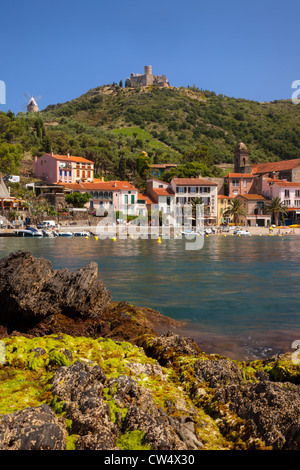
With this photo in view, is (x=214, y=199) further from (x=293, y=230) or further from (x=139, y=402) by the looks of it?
(x=139, y=402)

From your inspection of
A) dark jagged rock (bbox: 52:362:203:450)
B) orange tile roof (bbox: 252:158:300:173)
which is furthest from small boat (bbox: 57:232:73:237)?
dark jagged rock (bbox: 52:362:203:450)

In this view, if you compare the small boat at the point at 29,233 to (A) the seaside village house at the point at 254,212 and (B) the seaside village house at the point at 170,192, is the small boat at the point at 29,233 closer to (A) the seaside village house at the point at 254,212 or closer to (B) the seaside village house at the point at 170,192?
(B) the seaside village house at the point at 170,192

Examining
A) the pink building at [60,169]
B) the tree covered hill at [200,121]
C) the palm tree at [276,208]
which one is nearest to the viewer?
the palm tree at [276,208]

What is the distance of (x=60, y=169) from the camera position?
84188mm

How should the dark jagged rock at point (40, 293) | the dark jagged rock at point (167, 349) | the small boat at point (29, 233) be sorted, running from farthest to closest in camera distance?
1. the small boat at point (29, 233)
2. the dark jagged rock at point (40, 293)
3. the dark jagged rock at point (167, 349)

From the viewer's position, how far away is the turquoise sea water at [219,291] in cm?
1274

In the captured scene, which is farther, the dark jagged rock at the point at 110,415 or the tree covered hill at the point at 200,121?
the tree covered hill at the point at 200,121

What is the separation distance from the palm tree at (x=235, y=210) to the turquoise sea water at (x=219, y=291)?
136 feet

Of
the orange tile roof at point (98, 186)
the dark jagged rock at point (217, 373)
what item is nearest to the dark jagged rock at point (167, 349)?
the dark jagged rock at point (217, 373)

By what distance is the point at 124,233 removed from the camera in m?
68.4

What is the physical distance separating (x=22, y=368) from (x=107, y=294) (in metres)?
5.95

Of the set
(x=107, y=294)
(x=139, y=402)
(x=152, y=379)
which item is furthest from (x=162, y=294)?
(x=139, y=402)

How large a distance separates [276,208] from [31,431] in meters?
82.0

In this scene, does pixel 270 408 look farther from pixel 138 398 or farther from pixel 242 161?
pixel 242 161
